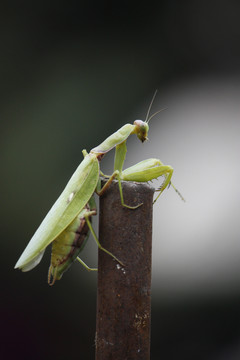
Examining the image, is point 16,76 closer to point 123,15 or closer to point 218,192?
point 123,15

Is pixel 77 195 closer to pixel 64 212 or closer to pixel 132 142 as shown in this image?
pixel 64 212

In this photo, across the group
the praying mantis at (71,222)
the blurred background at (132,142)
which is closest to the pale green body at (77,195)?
the praying mantis at (71,222)

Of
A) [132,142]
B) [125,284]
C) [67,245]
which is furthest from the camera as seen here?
[132,142]

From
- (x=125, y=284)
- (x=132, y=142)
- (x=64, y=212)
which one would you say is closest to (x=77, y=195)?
(x=64, y=212)

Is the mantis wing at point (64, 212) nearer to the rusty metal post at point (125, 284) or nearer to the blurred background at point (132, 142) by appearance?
the rusty metal post at point (125, 284)

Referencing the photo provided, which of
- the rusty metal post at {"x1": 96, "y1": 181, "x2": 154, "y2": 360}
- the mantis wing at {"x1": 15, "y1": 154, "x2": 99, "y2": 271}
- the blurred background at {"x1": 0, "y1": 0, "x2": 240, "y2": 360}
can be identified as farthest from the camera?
the blurred background at {"x1": 0, "y1": 0, "x2": 240, "y2": 360}

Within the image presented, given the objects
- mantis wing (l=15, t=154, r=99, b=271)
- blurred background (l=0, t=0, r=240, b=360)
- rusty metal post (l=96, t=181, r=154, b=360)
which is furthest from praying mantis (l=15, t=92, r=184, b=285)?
blurred background (l=0, t=0, r=240, b=360)

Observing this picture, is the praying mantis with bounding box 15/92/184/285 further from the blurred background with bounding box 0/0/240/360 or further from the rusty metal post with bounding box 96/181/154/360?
the blurred background with bounding box 0/0/240/360
